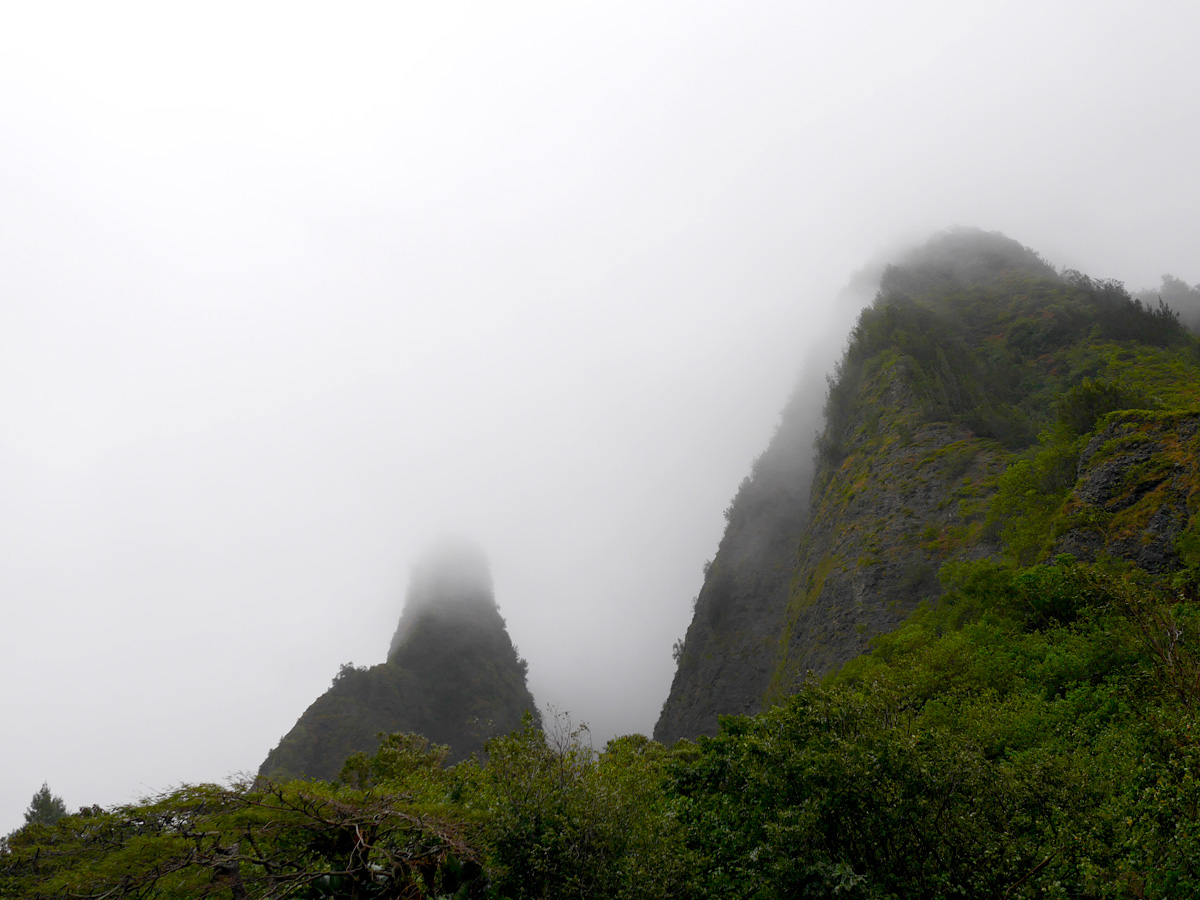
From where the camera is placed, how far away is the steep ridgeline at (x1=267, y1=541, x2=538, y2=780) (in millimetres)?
87938

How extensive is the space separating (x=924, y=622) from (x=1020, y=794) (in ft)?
94.7

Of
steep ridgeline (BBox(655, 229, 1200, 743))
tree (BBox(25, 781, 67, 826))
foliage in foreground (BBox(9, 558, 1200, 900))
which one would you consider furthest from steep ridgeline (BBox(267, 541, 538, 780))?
foliage in foreground (BBox(9, 558, 1200, 900))

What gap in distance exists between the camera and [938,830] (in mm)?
9516

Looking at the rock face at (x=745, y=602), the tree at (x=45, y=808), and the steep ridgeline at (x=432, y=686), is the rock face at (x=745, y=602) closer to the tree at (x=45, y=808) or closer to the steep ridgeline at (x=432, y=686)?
the steep ridgeline at (x=432, y=686)

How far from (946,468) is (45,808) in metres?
93.4

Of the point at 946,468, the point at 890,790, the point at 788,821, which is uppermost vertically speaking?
the point at 946,468

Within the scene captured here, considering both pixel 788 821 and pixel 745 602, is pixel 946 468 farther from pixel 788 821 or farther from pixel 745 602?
pixel 788 821

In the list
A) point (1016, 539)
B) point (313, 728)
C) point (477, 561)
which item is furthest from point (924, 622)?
point (477, 561)

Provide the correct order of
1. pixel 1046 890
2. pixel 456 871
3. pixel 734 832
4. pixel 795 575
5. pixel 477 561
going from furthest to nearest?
1. pixel 477 561
2. pixel 795 575
3. pixel 734 832
4. pixel 456 871
5. pixel 1046 890

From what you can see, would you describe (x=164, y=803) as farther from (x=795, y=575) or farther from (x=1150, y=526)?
(x=795, y=575)

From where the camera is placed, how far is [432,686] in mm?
109562

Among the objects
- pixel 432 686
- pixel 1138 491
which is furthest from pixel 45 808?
pixel 1138 491

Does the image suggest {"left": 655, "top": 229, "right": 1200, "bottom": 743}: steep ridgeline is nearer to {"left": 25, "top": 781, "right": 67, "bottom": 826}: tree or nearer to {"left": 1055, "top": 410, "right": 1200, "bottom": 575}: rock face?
{"left": 1055, "top": 410, "right": 1200, "bottom": 575}: rock face

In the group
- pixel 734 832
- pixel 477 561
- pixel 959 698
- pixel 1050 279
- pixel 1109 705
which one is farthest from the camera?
pixel 477 561
